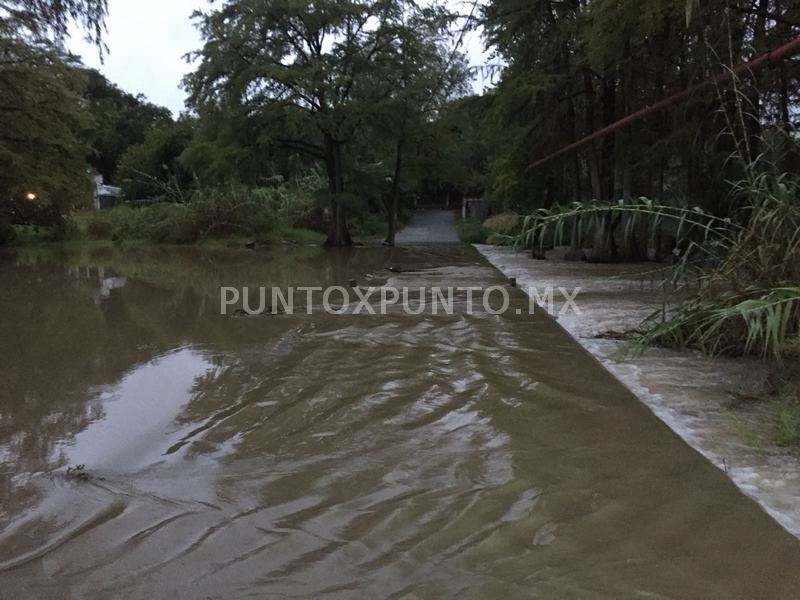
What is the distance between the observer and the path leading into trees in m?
34.6

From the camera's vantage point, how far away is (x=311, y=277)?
50.5 feet

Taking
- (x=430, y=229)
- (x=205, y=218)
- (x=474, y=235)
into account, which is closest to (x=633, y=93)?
(x=474, y=235)

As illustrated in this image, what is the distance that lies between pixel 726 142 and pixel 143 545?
11180 millimetres

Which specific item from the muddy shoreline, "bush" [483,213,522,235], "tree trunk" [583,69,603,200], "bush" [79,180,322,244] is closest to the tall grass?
the muddy shoreline

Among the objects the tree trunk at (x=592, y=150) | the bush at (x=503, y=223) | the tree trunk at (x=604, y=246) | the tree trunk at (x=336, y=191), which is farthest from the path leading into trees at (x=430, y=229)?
the tree trunk at (x=592, y=150)

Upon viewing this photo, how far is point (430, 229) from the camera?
133 ft

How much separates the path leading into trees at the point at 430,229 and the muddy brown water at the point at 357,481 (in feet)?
83.5

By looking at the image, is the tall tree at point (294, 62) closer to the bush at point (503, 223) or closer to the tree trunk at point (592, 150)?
the bush at point (503, 223)

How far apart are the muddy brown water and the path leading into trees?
25437 millimetres

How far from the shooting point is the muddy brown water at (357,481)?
2.73 meters

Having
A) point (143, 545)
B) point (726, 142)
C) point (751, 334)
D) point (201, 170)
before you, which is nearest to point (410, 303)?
point (726, 142)

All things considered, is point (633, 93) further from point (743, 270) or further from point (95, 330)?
point (95, 330)
